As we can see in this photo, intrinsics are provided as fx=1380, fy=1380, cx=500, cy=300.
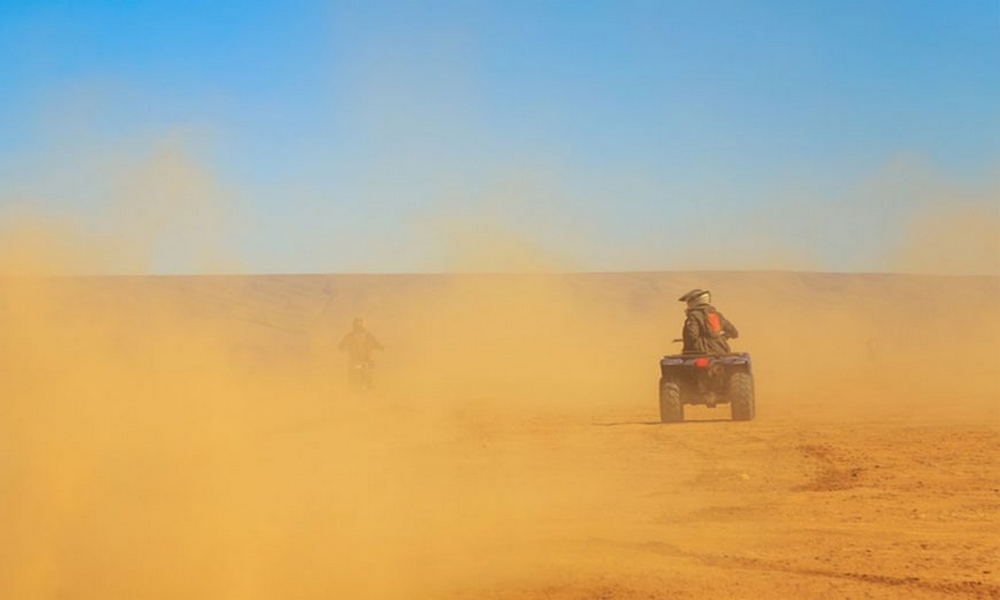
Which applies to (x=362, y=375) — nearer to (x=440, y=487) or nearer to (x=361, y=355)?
(x=361, y=355)

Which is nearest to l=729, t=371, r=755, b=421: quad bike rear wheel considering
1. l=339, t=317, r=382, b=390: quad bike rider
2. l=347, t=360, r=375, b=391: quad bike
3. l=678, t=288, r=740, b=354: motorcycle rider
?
l=678, t=288, r=740, b=354: motorcycle rider

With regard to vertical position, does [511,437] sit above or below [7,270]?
below

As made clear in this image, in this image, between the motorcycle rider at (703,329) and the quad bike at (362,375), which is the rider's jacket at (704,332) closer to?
the motorcycle rider at (703,329)

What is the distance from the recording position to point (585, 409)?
24.3 metres

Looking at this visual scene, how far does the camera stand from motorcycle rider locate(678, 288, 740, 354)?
63.7 feet

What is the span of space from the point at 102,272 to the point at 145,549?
12.9ft

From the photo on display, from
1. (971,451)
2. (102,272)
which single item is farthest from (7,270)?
(971,451)

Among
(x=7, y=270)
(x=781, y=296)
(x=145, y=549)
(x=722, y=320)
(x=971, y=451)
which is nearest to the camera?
(x=145, y=549)

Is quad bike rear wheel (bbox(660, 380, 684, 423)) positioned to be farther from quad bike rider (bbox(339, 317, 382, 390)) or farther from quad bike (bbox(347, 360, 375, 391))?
quad bike (bbox(347, 360, 375, 391))

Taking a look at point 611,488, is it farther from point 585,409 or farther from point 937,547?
point 585,409

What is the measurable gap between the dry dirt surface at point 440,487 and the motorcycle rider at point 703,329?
1062 millimetres

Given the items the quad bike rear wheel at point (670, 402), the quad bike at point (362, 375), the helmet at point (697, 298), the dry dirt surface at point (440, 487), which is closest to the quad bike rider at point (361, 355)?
the quad bike at point (362, 375)

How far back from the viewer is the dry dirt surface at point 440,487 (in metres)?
8.87

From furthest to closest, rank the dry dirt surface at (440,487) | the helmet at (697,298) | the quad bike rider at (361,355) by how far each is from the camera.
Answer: the quad bike rider at (361,355) < the helmet at (697,298) < the dry dirt surface at (440,487)
